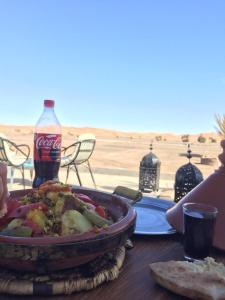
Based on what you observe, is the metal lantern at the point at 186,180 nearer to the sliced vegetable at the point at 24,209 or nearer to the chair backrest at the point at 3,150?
the sliced vegetable at the point at 24,209

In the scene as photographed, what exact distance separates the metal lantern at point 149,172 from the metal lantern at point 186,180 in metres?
2.36

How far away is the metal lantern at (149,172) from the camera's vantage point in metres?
4.02

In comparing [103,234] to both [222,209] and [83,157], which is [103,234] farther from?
[83,157]

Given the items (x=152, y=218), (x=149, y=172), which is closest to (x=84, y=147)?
(x=149, y=172)

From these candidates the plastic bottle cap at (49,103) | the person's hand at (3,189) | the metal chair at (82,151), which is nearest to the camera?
the person's hand at (3,189)

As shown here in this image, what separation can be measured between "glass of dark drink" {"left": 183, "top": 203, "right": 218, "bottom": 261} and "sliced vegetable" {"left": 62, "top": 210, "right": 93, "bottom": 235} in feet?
0.90

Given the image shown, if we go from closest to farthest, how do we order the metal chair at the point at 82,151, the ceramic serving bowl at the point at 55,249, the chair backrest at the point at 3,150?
the ceramic serving bowl at the point at 55,249 → the chair backrest at the point at 3,150 → the metal chair at the point at 82,151

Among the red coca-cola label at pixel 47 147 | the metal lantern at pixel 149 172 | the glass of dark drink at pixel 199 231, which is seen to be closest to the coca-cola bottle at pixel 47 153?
the red coca-cola label at pixel 47 147

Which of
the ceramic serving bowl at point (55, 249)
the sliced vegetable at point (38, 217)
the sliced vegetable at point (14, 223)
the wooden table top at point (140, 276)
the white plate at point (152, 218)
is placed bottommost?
the wooden table top at point (140, 276)

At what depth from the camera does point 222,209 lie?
39.6 inches

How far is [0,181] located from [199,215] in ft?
1.61

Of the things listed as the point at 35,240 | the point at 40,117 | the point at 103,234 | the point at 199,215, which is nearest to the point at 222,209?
the point at 199,215

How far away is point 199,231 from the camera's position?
36.4 inches

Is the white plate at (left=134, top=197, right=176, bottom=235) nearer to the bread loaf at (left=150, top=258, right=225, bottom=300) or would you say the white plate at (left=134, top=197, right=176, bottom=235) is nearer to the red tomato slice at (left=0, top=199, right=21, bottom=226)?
the bread loaf at (left=150, top=258, right=225, bottom=300)
